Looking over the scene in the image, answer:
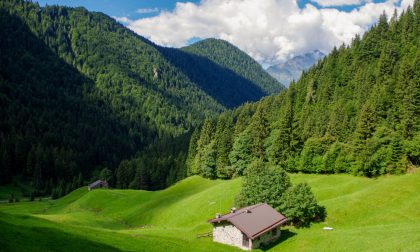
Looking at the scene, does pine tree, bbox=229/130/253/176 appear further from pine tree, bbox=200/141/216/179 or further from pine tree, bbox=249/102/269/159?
pine tree, bbox=200/141/216/179

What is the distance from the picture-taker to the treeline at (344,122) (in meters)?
91.4

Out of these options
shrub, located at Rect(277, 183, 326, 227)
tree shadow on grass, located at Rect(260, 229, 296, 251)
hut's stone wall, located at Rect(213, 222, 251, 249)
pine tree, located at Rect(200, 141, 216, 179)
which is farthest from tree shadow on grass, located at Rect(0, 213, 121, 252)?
pine tree, located at Rect(200, 141, 216, 179)

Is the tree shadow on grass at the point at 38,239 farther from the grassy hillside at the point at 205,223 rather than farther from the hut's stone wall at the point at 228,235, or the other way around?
the hut's stone wall at the point at 228,235

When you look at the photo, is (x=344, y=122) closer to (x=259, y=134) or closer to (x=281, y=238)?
(x=259, y=134)

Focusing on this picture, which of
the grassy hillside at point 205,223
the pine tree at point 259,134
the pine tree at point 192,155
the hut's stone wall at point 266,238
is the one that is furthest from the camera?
the pine tree at point 192,155

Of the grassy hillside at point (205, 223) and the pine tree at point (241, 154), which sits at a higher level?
the pine tree at point (241, 154)

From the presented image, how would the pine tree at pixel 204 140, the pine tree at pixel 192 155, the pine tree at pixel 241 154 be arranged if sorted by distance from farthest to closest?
the pine tree at pixel 192 155
the pine tree at pixel 204 140
the pine tree at pixel 241 154

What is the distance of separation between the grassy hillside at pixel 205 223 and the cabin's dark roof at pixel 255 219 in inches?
139

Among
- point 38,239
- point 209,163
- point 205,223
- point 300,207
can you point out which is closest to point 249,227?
point 300,207

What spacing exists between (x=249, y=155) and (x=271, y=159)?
40.7 ft

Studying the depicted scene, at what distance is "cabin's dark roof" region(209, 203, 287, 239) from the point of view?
178ft

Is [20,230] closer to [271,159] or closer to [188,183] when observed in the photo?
[271,159]

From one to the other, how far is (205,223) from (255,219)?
17.9 m

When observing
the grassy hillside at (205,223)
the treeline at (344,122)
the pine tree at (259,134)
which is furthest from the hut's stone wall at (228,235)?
the pine tree at (259,134)
